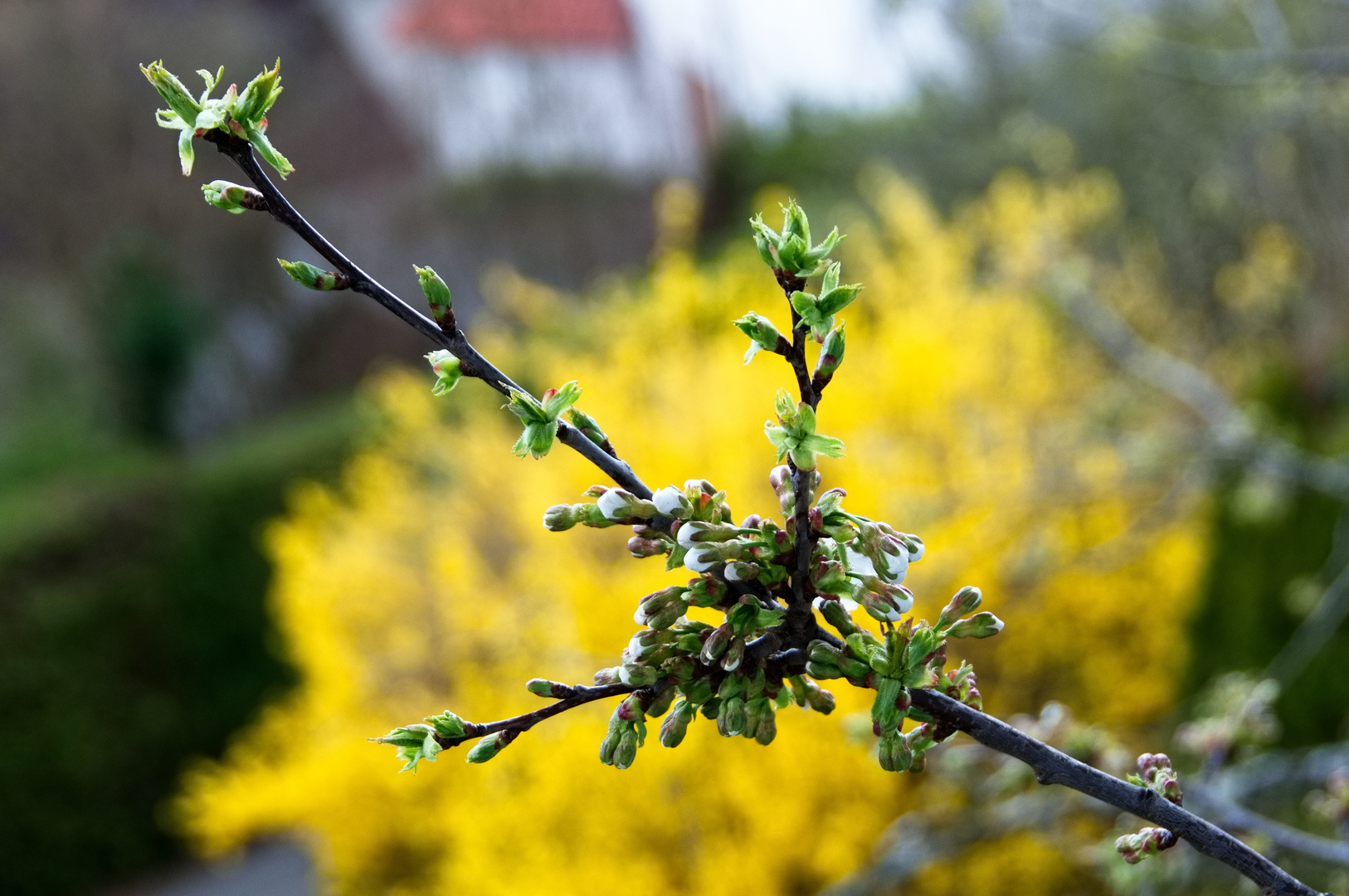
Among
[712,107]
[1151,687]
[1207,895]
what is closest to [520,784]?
[1207,895]

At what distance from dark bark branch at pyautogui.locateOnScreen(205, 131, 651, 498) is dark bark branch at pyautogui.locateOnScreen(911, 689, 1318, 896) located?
0.24 metres

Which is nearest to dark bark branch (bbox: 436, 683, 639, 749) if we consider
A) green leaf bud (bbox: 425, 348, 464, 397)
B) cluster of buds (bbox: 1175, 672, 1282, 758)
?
Result: green leaf bud (bbox: 425, 348, 464, 397)

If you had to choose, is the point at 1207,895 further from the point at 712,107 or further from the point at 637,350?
the point at 712,107

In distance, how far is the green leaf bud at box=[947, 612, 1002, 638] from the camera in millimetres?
667

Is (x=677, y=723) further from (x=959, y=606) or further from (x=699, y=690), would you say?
(x=959, y=606)

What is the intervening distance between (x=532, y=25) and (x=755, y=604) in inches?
450

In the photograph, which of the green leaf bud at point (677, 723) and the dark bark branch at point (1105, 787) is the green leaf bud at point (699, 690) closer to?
the green leaf bud at point (677, 723)

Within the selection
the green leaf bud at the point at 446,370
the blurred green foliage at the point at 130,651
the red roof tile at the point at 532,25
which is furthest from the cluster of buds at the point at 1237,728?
Answer: the red roof tile at the point at 532,25

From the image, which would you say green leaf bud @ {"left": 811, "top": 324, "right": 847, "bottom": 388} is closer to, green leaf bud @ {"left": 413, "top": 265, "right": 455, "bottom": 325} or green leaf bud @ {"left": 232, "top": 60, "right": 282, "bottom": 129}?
green leaf bud @ {"left": 413, "top": 265, "right": 455, "bottom": 325}

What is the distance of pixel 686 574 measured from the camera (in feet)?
8.89

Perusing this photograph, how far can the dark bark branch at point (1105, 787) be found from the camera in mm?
628

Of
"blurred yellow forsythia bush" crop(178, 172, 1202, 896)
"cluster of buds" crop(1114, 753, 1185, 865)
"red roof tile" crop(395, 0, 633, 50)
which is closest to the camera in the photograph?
"cluster of buds" crop(1114, 753, 1185, 865)

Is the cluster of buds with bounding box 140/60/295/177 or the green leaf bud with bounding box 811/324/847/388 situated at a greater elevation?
the cluster of buds with bounding box 140/60/295/177

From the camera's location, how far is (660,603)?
64cm
